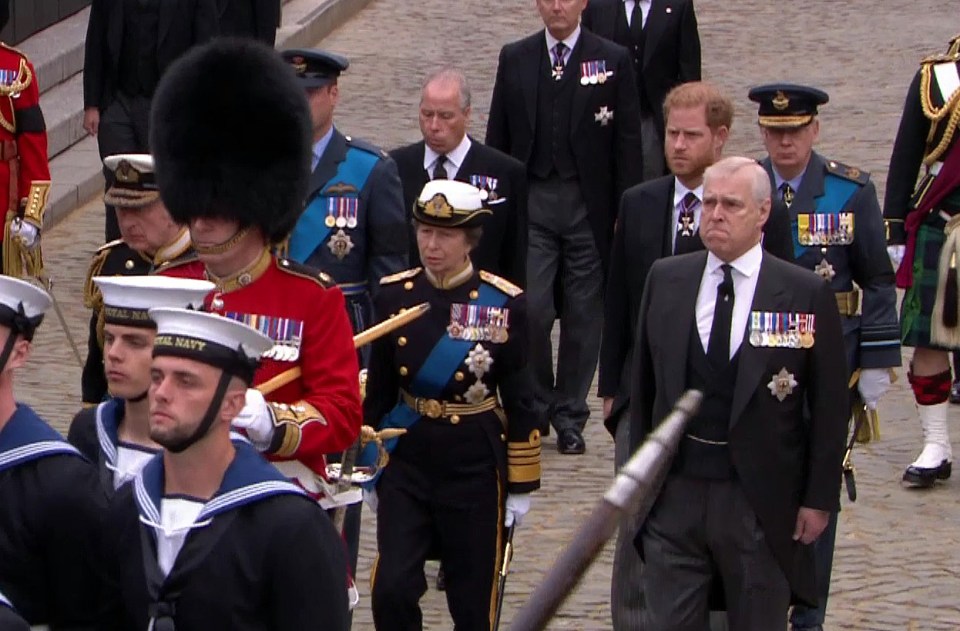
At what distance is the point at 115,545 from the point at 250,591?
388 millimetres

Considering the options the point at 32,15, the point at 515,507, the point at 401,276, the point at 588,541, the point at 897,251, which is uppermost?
the point at 588,541

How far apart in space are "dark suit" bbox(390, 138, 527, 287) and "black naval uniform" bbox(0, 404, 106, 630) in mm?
4522

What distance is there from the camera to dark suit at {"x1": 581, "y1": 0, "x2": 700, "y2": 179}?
12.4 metres

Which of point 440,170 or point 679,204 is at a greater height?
point 679,204

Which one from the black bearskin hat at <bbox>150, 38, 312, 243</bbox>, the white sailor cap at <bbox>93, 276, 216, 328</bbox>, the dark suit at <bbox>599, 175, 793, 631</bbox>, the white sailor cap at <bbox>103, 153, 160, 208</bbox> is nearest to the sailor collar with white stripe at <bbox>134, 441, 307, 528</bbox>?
the white sailor cap at <bbox>93, 276, 216, 328</bbox>

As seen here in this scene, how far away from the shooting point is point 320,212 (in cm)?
832

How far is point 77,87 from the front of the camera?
57.3 feet

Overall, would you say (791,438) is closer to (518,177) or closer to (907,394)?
(518,177)

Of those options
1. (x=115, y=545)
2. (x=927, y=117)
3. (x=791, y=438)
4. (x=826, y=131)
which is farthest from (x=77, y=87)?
(x=115, y=545)

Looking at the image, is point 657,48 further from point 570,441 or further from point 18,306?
point 18,306

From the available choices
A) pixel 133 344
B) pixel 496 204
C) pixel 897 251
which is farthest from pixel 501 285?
pixel 897 251

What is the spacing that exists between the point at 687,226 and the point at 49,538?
360 cm

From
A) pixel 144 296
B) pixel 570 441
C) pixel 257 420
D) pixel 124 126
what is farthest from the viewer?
pixel 124 126

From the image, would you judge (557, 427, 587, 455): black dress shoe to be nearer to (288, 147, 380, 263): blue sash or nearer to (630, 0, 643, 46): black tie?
(630, 0, 643, 46): black tie
